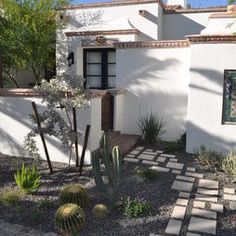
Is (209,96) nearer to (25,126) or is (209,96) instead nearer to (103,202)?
(103,202)

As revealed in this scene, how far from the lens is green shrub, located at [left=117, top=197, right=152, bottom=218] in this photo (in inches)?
187

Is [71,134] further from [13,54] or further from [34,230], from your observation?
[13,54]

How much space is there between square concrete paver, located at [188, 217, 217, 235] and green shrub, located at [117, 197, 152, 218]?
0.71 meters

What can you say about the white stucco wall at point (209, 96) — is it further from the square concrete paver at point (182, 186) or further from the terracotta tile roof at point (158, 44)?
the square concrete paver at point (182, 186)

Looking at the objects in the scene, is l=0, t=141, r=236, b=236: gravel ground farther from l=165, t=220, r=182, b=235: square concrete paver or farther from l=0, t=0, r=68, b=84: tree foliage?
l=0, t=0, r=68, b=84: tree foliage

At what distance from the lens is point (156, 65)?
991 cm

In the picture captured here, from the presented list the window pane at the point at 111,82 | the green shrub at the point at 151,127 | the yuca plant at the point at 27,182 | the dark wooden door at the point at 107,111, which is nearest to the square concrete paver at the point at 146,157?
the green shrub at the point at 151,127

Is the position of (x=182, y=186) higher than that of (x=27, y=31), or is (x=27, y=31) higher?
(x=27, y=31)

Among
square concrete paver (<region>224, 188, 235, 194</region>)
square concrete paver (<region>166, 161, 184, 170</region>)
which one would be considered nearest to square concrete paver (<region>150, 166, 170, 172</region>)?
square concrete paver (<region>166, 161, 184, 170</region>)

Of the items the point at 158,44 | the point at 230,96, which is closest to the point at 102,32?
the point at 158,44

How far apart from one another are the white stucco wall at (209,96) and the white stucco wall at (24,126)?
2785 mm

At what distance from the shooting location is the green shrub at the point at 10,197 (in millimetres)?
5170

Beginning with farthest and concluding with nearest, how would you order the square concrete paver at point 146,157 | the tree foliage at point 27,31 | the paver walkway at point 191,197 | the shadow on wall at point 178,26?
the shadow on wall at point 178,26 < the tree foliage at point 27,31 < the square concrete paver at point 146,157 < the paver walkway at point 191,197

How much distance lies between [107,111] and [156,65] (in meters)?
2.32
